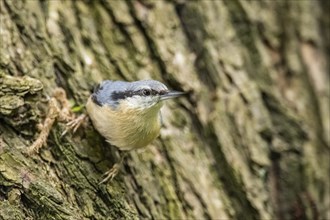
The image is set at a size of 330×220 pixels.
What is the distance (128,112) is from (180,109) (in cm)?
72

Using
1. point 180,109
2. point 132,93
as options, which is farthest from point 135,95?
point 180,109

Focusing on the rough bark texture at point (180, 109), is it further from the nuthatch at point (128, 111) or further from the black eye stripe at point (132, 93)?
the black eye stripe at point (132, 93)

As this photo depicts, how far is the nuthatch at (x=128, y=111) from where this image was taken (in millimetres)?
3764

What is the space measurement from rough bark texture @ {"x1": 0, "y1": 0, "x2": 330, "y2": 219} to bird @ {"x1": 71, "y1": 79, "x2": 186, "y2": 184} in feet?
0.46

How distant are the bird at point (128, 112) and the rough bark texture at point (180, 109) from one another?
0.14m

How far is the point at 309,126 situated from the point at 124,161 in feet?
6.08

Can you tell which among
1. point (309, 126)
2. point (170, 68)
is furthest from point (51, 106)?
point (309, 126)

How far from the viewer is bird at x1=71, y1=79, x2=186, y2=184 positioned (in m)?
3.76

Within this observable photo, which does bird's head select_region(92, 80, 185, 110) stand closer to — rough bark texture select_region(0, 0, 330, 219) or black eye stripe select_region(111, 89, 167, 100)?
black eye stripe select_region(111, 89, 167, 100)

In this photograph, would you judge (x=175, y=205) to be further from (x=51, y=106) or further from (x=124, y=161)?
(x=51, y=106)

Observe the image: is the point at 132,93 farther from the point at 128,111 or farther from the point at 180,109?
the point at 180,109

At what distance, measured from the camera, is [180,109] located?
4.44m

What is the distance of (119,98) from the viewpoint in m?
3.81

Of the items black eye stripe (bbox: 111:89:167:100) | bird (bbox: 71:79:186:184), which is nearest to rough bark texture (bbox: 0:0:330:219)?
bird (bbox: 71:79:186:184)
